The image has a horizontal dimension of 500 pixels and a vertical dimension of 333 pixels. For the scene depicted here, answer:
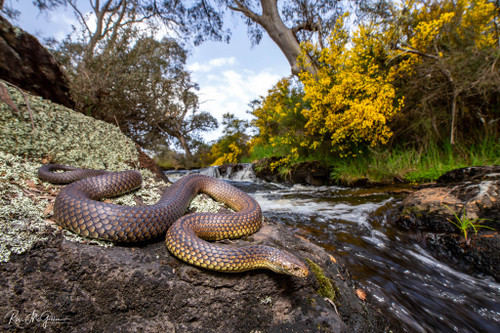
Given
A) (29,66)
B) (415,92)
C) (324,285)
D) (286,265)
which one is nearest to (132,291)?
(286,265)

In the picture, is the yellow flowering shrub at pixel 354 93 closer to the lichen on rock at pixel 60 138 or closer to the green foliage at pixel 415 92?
the green foliage at pixel 415 92

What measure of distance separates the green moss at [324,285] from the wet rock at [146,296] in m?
0.05

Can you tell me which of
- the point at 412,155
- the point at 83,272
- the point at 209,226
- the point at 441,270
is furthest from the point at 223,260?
the point at 412,155

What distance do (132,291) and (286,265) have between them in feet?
3.72

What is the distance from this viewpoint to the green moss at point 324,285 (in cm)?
189

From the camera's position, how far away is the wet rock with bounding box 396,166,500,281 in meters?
3.07

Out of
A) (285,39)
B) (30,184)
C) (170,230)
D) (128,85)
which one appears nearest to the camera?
(170,230)

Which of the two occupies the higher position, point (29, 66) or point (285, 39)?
point (285, 39)

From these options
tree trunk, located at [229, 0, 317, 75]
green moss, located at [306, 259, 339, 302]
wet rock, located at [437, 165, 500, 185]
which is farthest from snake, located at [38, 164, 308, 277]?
tree trunk, located at [229, 0, 317, 75]

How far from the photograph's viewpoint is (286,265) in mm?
1702

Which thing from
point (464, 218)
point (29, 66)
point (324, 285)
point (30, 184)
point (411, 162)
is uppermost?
point (29, 66)

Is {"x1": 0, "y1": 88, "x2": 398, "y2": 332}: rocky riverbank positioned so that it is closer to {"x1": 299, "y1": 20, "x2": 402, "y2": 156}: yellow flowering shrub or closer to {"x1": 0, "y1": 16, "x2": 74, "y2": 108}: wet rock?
{"x1": 0, "y1": 16, "x2": 74, "y2": 108}: wet rock

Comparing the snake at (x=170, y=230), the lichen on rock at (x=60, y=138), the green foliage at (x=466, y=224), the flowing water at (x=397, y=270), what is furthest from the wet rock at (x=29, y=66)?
the green foliage at (x=466, y=224)

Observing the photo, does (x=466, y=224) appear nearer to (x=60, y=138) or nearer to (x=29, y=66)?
(x=60, y=138)
